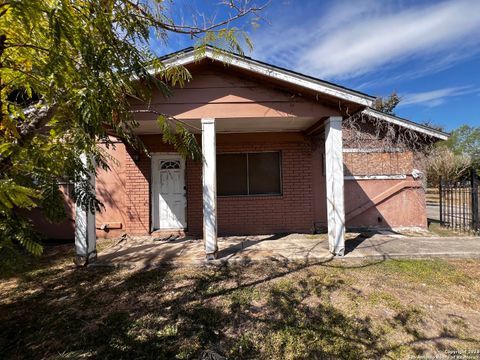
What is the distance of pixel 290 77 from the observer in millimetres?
4910

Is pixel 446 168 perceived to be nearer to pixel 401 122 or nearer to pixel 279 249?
pixel 401 122

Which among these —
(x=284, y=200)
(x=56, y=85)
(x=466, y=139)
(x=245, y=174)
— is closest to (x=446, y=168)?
(x=284, y=200)

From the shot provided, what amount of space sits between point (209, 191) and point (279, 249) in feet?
6.84

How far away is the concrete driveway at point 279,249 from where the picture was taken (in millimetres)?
5219

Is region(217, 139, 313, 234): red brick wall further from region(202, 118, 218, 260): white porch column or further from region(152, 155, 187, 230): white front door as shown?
region(202, 118, 218, 260): white porch column

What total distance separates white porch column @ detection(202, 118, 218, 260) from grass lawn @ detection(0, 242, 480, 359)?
0.46 meters

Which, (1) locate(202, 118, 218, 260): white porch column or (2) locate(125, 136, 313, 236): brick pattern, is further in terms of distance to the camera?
(2) locate(125, 136, 313, 236): brick pattern

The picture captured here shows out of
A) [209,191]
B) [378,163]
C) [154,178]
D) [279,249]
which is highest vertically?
[378,163]

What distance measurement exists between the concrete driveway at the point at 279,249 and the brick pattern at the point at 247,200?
477 millimetres

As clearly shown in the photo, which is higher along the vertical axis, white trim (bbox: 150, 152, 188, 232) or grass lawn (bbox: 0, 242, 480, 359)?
white trim (bbox: 150, 152, 188, 232)

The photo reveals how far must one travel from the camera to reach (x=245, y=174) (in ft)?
25.2

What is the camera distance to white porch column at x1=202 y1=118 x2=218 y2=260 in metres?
4.95

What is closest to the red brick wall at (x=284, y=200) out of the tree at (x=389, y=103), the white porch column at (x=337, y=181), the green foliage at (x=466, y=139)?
the white porch column at (x=337, y=181)

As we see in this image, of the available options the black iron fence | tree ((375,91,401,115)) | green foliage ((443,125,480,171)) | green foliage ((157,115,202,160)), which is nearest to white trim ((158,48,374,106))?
green foliage ((157,115,202,160))
